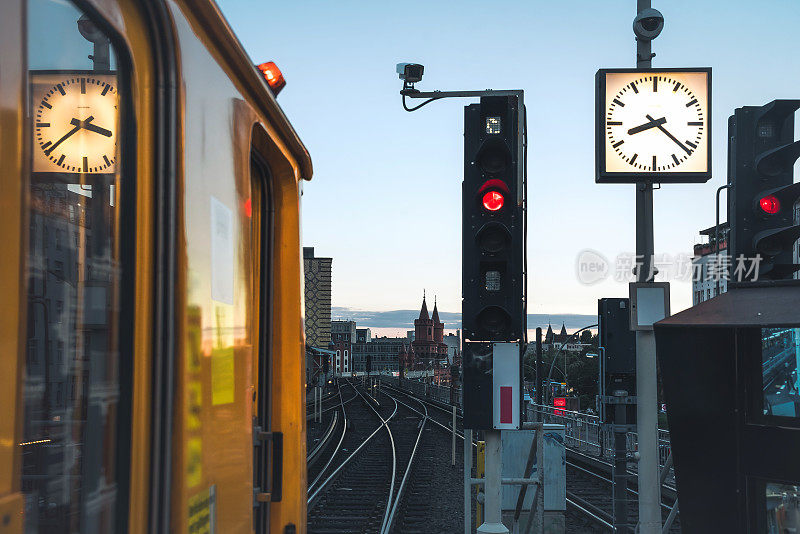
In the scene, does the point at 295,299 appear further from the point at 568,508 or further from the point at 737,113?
the point at 568,508

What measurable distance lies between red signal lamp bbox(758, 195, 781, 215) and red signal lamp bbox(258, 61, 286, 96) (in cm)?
419

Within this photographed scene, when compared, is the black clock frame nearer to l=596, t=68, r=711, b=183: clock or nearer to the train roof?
the train roof

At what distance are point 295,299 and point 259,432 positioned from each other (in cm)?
74

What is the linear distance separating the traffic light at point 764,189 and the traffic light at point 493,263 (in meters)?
1.97

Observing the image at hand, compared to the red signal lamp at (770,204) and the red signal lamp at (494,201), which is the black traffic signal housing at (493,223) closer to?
the red signal lamp at (494,201)

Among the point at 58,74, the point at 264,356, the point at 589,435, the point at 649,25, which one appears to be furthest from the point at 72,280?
the point at 589,435

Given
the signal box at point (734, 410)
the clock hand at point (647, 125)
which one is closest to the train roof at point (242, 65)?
the clock hand at point (647, 125)

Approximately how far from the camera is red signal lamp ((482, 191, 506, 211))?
5520 mm

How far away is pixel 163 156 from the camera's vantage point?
2299mm

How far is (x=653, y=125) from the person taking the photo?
6.53 m

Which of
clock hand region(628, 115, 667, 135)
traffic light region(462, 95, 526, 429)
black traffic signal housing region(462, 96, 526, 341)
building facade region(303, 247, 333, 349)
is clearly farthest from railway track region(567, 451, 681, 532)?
building facade region(303, 247, 333, 349)

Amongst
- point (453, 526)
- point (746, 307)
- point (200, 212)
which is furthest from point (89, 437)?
point (453, 526)

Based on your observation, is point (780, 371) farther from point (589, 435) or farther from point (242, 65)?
point (589, 435)

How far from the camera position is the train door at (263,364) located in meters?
3.89
